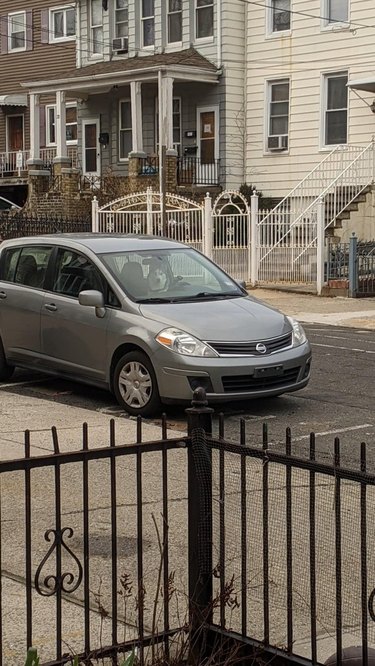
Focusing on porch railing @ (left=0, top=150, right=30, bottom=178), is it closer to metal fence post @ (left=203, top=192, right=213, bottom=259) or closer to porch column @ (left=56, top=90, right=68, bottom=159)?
porch column @ (left=56, top=90, right=68, bottom=159)

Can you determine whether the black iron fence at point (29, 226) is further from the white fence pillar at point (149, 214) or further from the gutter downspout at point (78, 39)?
the gutter downspout at point (78, 39)

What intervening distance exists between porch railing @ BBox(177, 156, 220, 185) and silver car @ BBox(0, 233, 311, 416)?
66.5 ft

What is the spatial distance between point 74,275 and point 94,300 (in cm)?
81

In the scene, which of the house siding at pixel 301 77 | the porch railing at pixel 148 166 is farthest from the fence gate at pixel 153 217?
the house siding at pixel 301 77

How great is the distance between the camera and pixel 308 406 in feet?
35.3

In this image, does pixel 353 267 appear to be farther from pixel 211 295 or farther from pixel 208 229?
pixel 211 295

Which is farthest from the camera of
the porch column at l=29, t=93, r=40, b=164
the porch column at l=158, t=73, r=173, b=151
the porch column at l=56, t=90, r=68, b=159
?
the porch column at l=29, t=93, r=40, b=164

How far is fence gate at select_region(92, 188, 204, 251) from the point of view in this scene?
82.0ft

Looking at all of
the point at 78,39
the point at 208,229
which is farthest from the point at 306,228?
the point at 78,39

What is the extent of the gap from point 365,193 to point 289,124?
4.86 metres

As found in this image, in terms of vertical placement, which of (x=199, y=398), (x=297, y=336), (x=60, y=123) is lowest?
(x=297, y=336)

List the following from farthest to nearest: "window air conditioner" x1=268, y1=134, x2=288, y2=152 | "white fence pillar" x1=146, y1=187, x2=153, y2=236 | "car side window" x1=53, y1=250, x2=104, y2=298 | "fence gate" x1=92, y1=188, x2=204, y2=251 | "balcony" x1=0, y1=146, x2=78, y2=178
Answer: "balcony" x1=0, y1=146, x2=78, y2=178, "window air conditioner" x1=268, y1=134, x2=288, y2=152, "white fence pillar" x1=146, y1=187, x2=153, y2=236, "fence gate" x1=92, y1=188, x2=204, y2=251, "car side window" x1=53, y1=250, x2=104, y2=298

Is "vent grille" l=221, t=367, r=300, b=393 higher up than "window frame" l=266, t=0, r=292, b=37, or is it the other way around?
"window frame" l=266, t=0, r=292, b=37

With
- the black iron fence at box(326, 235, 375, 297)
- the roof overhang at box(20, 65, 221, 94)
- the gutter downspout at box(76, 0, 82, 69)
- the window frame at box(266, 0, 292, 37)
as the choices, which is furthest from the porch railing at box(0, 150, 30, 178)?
the black iron fence at box(326, 235, 375, 297)
